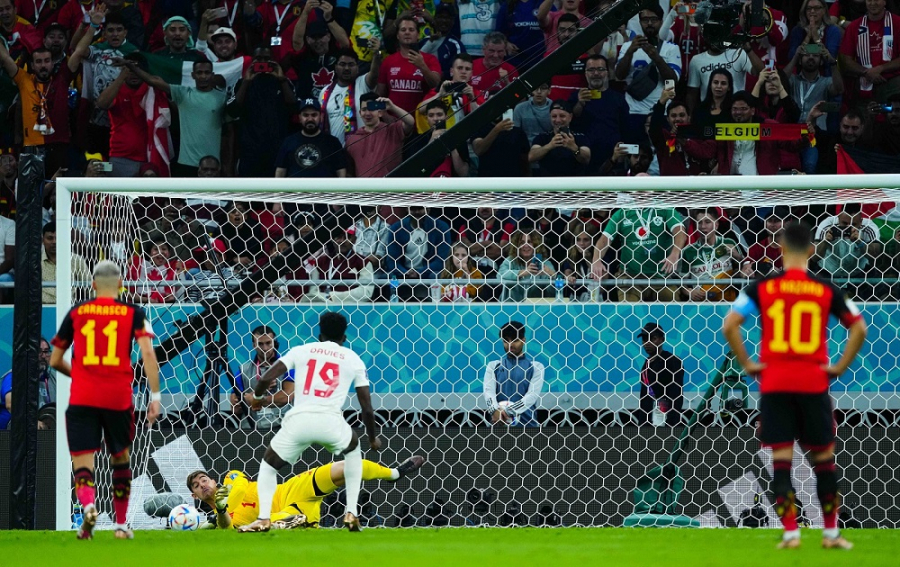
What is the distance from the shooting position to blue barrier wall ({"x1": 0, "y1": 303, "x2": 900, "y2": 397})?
9609 mm

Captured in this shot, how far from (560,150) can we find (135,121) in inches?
173

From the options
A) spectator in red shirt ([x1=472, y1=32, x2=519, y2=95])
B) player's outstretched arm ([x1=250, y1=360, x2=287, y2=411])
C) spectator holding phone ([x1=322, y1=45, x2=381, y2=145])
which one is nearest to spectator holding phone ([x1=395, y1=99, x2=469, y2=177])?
spectator in red shirt ([x1=472, y1=32, x2=519, y2=95])

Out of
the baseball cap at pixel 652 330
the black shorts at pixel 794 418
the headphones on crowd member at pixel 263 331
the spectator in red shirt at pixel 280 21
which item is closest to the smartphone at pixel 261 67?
the spectator in red shirt at pixel 280 21

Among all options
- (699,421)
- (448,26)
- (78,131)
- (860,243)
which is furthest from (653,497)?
(78,131)

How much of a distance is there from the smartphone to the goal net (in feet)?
9.15

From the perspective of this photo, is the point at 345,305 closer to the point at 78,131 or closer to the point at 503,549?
the point at 503,549

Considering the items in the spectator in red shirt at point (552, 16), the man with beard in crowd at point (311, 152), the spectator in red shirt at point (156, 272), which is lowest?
the spectator in red shirt at point (156, 272)

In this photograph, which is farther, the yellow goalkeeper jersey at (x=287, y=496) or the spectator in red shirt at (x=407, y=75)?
the spectator in red shirt at (x=407, y=75)

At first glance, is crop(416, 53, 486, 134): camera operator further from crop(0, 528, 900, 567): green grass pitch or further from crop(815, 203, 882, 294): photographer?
crop(0, 528, 900, 567): green grass pitch

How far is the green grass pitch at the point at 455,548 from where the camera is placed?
5746 millimetres

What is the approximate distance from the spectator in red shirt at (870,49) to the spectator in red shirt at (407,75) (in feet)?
13.8

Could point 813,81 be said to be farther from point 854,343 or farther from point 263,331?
point 854,343

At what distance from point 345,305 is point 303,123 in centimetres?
312

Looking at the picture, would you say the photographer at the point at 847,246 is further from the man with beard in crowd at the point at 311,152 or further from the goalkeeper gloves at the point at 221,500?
the goalkeeper gloves at the point at 221,500
